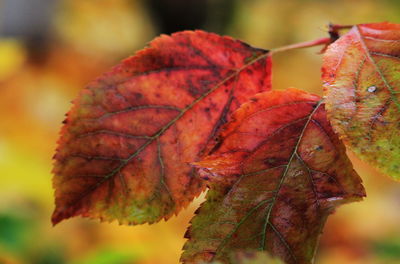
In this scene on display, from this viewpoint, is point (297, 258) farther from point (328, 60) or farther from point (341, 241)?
point (341, 241)

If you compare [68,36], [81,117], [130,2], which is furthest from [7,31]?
[81,117]

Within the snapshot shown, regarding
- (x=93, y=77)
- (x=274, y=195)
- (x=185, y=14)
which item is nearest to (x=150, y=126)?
(x=274, y=195)

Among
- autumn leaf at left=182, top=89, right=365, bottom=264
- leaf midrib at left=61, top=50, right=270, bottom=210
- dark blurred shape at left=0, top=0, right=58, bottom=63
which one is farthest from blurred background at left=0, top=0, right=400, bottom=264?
autumn leaf at left=182, top=89, right=365, bottom=264

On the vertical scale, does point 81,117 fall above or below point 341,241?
below

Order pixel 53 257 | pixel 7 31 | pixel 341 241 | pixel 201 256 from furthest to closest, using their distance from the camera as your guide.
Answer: pixel 7 31 → pixel 341 241 → pixel 53 257 → pixel 201 256

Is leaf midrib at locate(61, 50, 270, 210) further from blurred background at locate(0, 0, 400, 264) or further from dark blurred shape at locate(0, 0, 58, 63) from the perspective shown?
dark blurred shape at locate(0, 0, 58, 63)

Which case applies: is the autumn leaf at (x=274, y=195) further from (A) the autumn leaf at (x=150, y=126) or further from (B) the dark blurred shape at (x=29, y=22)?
(B) the dark blurred shape at (x=29, y=22)
